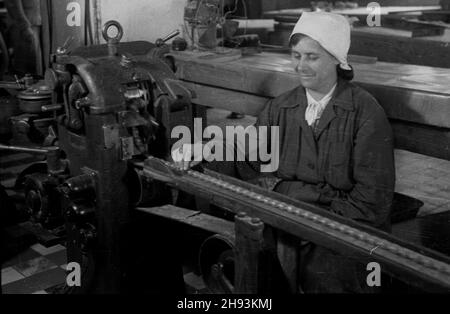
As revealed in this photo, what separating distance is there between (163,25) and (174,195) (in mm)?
2059

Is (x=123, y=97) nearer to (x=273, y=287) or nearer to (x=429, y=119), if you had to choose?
(x=273, y=287)

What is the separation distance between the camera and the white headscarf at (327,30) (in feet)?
8.04

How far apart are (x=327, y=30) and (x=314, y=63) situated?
0.51ft

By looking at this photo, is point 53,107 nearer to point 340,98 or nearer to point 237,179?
point 237,179

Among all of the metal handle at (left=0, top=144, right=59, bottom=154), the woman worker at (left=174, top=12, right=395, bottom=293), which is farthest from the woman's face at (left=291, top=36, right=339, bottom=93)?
the metal handle at (left=0, top=144, right=59, bottom=154)

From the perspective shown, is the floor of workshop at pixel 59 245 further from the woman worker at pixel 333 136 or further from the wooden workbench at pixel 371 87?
the wooden workbench at pixel 371 87

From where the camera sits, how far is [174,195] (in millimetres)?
2617

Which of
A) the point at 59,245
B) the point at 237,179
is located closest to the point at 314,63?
the point at 237,179

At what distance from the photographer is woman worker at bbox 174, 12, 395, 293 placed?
2.43 metres

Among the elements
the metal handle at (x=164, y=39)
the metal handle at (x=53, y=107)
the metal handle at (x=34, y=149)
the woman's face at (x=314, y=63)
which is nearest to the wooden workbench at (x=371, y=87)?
the woman's face at (x=314, y=63)

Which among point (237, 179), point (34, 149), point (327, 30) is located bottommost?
point (34, 149)

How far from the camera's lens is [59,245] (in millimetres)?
3811

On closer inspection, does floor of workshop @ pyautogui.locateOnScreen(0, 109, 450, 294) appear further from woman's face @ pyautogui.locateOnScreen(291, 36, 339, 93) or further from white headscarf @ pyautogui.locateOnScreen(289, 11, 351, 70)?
white headscarf @ pyautogui.locateOnScreen(289, 11, 351, 70)

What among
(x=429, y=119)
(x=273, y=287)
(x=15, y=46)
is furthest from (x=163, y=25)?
(x=273, y=287)
